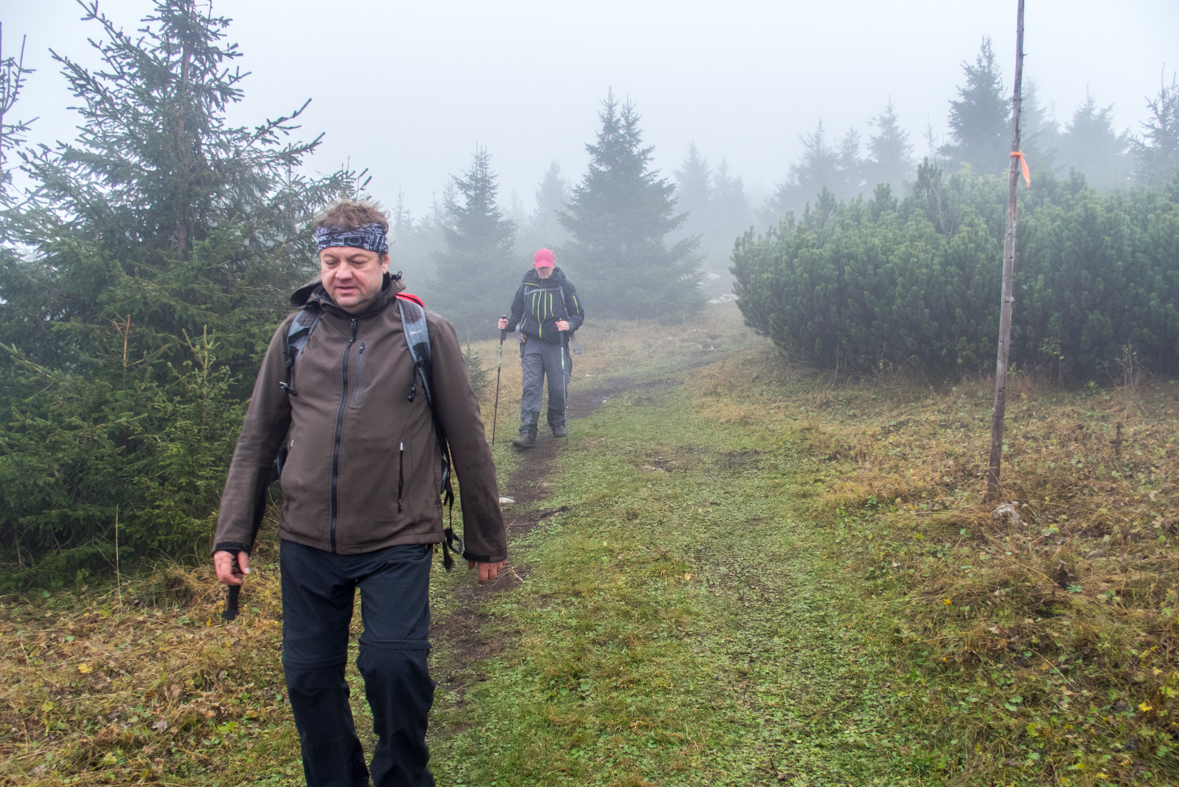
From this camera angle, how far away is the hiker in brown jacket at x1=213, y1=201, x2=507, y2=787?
7.51ft

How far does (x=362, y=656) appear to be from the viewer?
7.34ft

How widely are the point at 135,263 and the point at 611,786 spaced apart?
19.2 feet

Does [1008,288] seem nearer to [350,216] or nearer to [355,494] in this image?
[350,216]

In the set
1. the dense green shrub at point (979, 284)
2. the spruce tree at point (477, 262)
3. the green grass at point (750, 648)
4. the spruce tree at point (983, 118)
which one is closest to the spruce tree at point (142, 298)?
the green grass at point (750, 648)

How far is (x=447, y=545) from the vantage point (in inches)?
106

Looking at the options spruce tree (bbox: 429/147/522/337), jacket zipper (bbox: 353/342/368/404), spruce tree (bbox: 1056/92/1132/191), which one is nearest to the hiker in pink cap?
jacket zipper (bbox: 353/342/368/404)

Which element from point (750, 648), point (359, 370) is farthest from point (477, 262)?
point (359, 370)

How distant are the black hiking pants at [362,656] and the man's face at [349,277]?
937 mm

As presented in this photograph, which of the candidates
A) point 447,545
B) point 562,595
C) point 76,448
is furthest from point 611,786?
point 76,448

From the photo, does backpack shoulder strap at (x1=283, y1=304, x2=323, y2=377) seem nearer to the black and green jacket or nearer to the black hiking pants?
the black hiking pants

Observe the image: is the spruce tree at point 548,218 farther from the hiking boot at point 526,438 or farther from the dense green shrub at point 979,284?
→ the hiking boot at point 526,438

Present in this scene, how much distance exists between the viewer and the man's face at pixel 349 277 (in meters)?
2.50

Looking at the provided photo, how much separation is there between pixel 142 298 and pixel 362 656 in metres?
4.66

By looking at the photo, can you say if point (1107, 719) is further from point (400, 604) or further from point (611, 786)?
point (400, 604)
